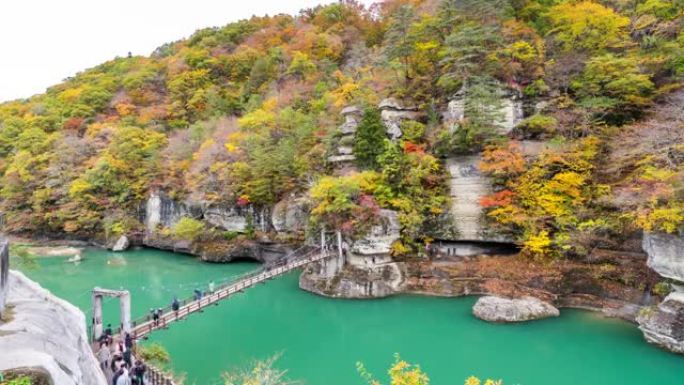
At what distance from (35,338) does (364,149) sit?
17620mm

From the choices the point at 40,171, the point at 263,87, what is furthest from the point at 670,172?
the point at 40,171

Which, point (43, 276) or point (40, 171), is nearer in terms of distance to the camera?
point (43, 276)

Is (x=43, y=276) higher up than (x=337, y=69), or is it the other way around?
(x=337, y=69)

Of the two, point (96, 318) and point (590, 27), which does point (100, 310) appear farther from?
point (590, 27)

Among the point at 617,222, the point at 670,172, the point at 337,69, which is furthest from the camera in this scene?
the point at 337,69

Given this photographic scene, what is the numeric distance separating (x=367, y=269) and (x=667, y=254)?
1121 centimetres

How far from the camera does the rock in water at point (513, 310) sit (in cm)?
1650

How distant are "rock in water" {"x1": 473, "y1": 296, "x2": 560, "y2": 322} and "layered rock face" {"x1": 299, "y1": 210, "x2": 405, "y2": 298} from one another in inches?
170

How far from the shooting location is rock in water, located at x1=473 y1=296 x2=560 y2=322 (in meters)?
16.5

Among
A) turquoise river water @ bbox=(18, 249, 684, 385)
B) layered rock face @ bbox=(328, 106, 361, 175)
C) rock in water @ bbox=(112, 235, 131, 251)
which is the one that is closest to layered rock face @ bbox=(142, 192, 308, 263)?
rock in water @ bbox=(112, 235, 131, 251)

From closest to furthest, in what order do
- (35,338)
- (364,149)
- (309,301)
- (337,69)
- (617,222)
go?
(35,338), (617,222), (309,301), (364,149), (337,69)

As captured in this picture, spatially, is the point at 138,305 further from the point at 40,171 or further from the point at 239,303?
the point at 40,171

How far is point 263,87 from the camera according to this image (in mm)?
37031

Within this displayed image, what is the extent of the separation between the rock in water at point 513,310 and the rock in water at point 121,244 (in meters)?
26.2
